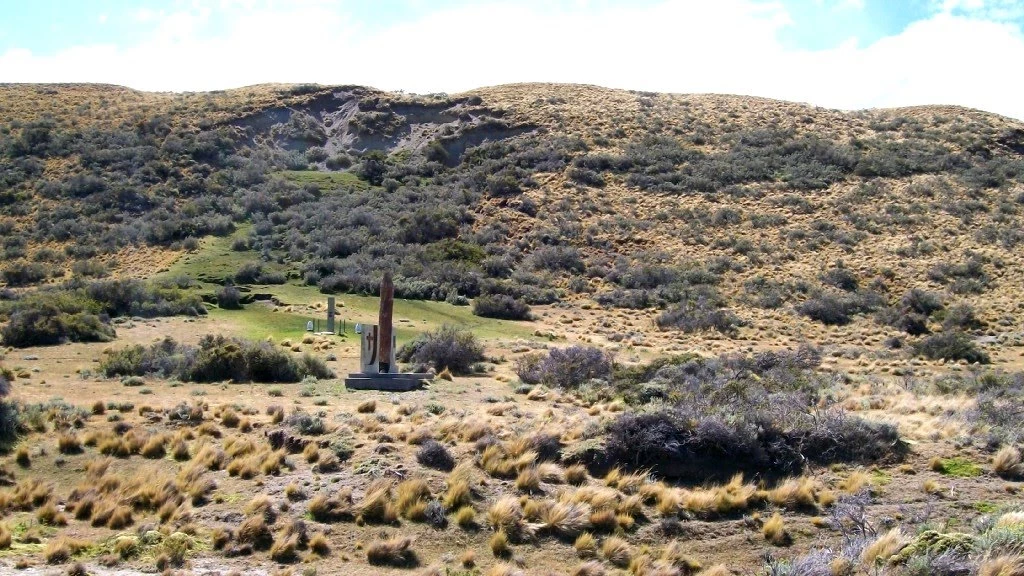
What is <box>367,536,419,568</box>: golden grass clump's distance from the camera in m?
11.3

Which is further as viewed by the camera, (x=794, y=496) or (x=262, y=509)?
(x=794, y=496)

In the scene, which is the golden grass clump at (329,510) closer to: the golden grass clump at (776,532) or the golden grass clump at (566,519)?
the golden grass clump at (566,519)

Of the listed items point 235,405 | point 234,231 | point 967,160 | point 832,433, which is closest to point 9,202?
point 234,231

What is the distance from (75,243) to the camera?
48188 mm

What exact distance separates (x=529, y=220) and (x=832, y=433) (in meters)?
39.2

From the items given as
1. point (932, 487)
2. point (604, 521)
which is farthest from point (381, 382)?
point (932, 487)

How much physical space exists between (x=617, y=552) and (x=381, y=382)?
12107mm

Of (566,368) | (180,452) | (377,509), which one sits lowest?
(566,368)

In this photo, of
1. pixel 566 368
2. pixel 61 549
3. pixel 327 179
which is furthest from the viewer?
pixel 327 179

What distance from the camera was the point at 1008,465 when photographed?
14305 mm

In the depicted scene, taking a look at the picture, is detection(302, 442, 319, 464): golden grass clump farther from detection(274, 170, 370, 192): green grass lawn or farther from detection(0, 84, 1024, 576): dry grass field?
detection(274, 170, 370, 192): green grass lawn

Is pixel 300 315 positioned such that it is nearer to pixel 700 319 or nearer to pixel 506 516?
pixel 700 319

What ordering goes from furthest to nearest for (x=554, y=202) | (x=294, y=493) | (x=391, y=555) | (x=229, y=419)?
(x=554, y=202) < (x=229, y=419) < (x=294, y=493) < (x=391, y=555)

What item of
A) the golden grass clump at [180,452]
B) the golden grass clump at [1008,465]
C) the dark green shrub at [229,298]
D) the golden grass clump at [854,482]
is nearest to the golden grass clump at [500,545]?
the golden grass clump at [854,482]
